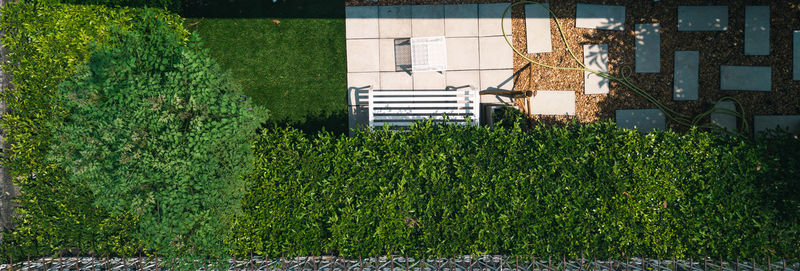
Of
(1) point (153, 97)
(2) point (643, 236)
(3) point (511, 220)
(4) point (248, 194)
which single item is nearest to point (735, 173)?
(2) point (643, 236)

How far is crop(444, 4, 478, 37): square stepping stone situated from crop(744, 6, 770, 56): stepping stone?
190 inches

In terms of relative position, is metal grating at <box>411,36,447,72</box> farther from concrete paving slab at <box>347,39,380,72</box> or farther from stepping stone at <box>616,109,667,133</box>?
stepping stone at <box>616,109,667,133</box>

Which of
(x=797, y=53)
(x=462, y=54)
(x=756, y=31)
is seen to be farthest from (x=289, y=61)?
(x=797, y=53)

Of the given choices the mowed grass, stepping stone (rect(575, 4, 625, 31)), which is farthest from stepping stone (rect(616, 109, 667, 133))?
the mowed grass

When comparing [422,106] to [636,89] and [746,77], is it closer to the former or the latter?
[636,89]

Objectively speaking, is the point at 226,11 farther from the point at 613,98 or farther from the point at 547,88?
the point at 613,98

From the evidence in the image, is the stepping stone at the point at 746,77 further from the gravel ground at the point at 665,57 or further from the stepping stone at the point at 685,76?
the stepping stone at the point at 685,76

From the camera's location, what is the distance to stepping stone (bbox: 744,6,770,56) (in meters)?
6.48

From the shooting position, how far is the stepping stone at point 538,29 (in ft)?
22.3

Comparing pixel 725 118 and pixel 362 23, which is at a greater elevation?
Result: pixel 362 23

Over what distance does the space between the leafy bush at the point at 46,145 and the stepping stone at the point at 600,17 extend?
7.35 meters

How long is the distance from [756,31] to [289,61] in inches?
335

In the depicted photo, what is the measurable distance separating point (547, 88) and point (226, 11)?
20.6 ft

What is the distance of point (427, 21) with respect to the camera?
22.4ft
